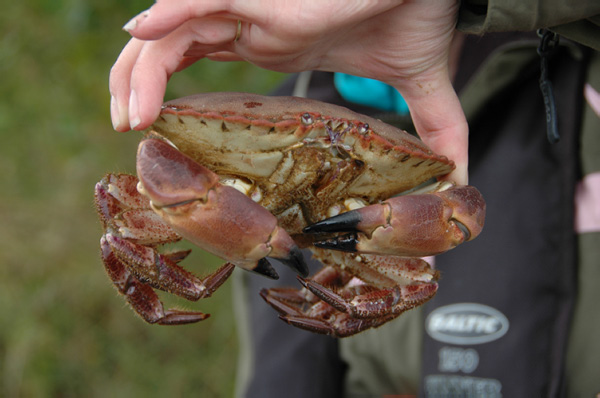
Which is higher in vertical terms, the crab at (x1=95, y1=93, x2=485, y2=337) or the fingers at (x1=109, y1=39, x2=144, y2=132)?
the fingers at (x1=109, y1=39, x2=144, y2=132)

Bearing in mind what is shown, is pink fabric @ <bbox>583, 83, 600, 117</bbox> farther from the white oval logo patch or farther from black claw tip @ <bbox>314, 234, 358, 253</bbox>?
black claw tip @ <bbox>314, 234, 358, 253</bbox>

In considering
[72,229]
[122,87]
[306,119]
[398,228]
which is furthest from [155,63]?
[72,229]

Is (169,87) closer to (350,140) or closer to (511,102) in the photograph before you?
(511,102)

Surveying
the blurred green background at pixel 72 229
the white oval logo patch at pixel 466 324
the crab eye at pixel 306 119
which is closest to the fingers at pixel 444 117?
the crab eye at pixel 306 119

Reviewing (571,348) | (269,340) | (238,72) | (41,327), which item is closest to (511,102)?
(571,348)

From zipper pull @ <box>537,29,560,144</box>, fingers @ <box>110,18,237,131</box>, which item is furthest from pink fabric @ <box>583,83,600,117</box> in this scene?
fingers @ <box>110,18,237,131</box>

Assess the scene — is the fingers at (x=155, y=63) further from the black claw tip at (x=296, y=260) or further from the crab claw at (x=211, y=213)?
the black claw tip at (x=296, y=260)
